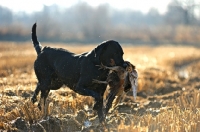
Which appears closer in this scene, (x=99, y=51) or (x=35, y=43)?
(x=99, y=51)

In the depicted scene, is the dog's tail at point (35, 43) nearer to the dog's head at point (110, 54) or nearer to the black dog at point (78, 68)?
the black dog at point (78, 68)

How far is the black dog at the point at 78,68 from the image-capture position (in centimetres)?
660

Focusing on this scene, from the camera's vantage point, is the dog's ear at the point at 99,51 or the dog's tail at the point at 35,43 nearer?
the dog's ear at the point at 99,51

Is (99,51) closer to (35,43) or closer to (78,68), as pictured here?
(78,68)

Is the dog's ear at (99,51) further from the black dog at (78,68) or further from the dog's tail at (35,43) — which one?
the dog's tail at (35,43)

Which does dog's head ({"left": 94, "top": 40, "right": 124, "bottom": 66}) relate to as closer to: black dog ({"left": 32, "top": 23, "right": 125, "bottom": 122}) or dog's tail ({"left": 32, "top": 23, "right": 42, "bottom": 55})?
black dog ({"left": 32, "top": 23, "right": 125, "bottom": 122})

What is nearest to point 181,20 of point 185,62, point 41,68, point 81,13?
point 81,13

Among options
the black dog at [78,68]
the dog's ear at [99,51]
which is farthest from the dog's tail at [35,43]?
the dog's ear at [99,51]

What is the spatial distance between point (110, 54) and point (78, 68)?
728 millimetres

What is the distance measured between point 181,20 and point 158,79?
88870 mm

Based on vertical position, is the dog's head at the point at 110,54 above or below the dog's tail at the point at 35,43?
below

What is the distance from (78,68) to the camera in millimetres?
7020

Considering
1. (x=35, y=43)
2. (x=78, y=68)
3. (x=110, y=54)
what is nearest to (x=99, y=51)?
(x=110, y=54)

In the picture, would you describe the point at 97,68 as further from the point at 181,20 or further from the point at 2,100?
the point at 181,20
